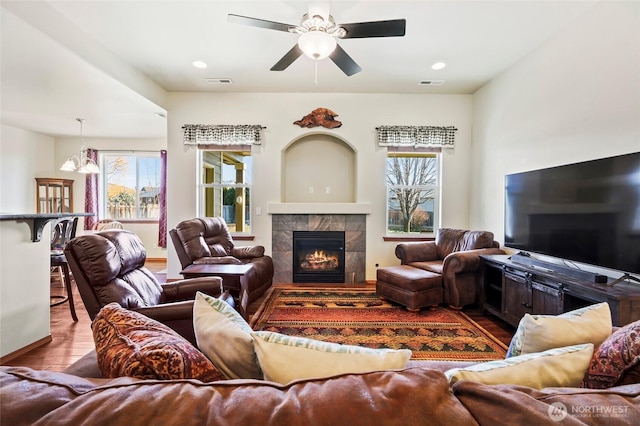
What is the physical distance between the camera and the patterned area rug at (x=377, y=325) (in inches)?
99.7

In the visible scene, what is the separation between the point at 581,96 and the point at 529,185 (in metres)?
0.87

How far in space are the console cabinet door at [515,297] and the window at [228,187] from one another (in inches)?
142

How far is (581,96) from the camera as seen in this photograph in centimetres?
269

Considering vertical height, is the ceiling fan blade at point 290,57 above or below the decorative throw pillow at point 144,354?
above

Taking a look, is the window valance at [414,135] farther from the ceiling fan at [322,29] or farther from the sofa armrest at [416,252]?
the ceiling fan at [322,29]

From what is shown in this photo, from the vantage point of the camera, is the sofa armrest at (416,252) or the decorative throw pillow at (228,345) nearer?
the decorative throw pillow at (228,345)

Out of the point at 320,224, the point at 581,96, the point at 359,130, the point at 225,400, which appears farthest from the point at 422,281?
the point at 225,400

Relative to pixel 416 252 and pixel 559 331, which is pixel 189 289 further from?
pixel 416 252

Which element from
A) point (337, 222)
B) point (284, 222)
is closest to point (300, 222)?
A: point (284, 222)

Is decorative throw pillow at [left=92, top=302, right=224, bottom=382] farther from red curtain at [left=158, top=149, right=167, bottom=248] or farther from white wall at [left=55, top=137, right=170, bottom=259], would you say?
white wall at [left=55, top=137, right=170, bottom=259]

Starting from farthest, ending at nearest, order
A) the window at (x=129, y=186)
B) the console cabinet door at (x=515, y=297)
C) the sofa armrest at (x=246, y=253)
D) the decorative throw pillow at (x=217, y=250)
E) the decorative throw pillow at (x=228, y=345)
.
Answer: the window at (x=129, y=186)
the sofa armrest at (x=246, y=253)
the decorative throw pillow at (x=217, y=250)
the console cabinet door at (x=515, y=297)
the decorative throw pillow at (x=228, y=345)

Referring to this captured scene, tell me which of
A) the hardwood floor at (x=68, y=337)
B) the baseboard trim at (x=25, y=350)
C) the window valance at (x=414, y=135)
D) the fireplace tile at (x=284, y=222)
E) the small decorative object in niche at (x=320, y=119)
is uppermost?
the small decorative object in niche at (x=320, y=119)

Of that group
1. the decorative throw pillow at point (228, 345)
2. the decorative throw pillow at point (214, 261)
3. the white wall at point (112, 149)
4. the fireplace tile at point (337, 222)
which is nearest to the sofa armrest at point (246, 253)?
the decorative throw pillow at point (214, 261)

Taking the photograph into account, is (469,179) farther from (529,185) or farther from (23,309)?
(23,309)
